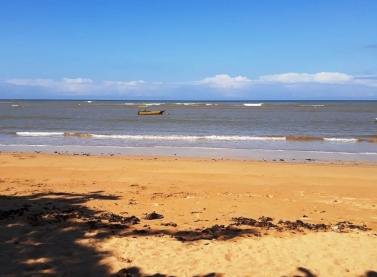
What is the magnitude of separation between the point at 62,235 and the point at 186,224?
204 centimetres

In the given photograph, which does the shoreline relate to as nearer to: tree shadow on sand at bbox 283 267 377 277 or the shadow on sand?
the shadow on sand

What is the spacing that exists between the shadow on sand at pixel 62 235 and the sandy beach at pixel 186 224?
1 cm

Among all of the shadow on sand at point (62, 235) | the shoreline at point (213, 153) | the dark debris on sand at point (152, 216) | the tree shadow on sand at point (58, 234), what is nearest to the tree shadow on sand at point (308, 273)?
the shadow on sand at point (62, 235)

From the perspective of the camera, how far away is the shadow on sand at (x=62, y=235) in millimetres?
4531

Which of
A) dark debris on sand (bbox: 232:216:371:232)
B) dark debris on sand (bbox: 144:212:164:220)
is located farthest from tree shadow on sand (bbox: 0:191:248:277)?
dark debris on sand (bbox: 232:216:371:232)

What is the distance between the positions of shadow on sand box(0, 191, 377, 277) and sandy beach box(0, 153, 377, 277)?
15 mm

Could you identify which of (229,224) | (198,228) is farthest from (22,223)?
(229,224)

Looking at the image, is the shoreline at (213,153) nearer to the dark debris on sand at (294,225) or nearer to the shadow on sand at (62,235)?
the dark debris on sand at (294,225)

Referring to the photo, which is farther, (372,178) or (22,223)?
(372,178)

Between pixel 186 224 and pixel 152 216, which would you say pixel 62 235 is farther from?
pixel 186 224

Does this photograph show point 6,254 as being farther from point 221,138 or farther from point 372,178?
point 221,138

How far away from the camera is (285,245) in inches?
217

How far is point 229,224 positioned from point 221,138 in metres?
A: 18.1

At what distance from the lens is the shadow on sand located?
14.9 feet
